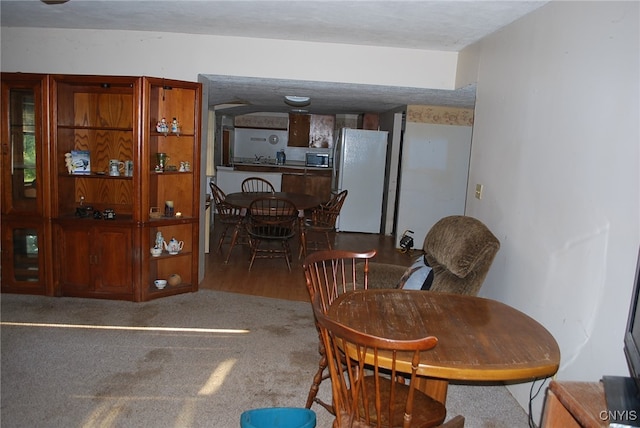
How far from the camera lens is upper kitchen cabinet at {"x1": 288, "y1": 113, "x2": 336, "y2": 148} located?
1001cm

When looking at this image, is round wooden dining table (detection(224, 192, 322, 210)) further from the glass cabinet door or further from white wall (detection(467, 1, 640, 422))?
white wall (detection(467, 1, 640, 422))

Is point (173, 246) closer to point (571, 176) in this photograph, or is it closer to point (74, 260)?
point (74, 260)

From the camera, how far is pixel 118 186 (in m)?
4.42

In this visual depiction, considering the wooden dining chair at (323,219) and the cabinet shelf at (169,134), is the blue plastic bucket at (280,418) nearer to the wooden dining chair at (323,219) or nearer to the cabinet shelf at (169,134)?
the cabinet shelf at (169,134)

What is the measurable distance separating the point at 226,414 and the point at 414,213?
4.70 m

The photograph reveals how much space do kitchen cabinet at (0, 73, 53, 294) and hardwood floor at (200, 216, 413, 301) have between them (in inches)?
55.6

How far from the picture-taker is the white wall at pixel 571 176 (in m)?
1.99

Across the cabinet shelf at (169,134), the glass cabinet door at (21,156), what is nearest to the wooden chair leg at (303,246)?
the cabinet shelf at (169,134)

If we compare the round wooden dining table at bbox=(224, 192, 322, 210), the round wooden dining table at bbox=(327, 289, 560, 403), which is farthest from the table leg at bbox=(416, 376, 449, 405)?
the round wooden dining table at bbox=(224, 192, 322, 210)

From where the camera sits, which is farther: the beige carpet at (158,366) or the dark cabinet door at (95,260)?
the dark cabinet door at (95,260)

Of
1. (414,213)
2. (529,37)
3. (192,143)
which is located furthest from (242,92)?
(529,37)

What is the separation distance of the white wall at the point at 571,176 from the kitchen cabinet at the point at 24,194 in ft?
11.7

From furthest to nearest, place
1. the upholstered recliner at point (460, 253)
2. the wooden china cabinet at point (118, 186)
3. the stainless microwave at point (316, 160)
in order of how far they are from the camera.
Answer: the stainless microwave at point (316, 160) < the wooden china cabinet at point (118, 186) < the upholstered recliner at point (460, 253)

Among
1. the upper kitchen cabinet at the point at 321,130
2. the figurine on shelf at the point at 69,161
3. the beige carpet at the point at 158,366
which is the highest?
the upper kitchen cabinet at the point at 321,130
